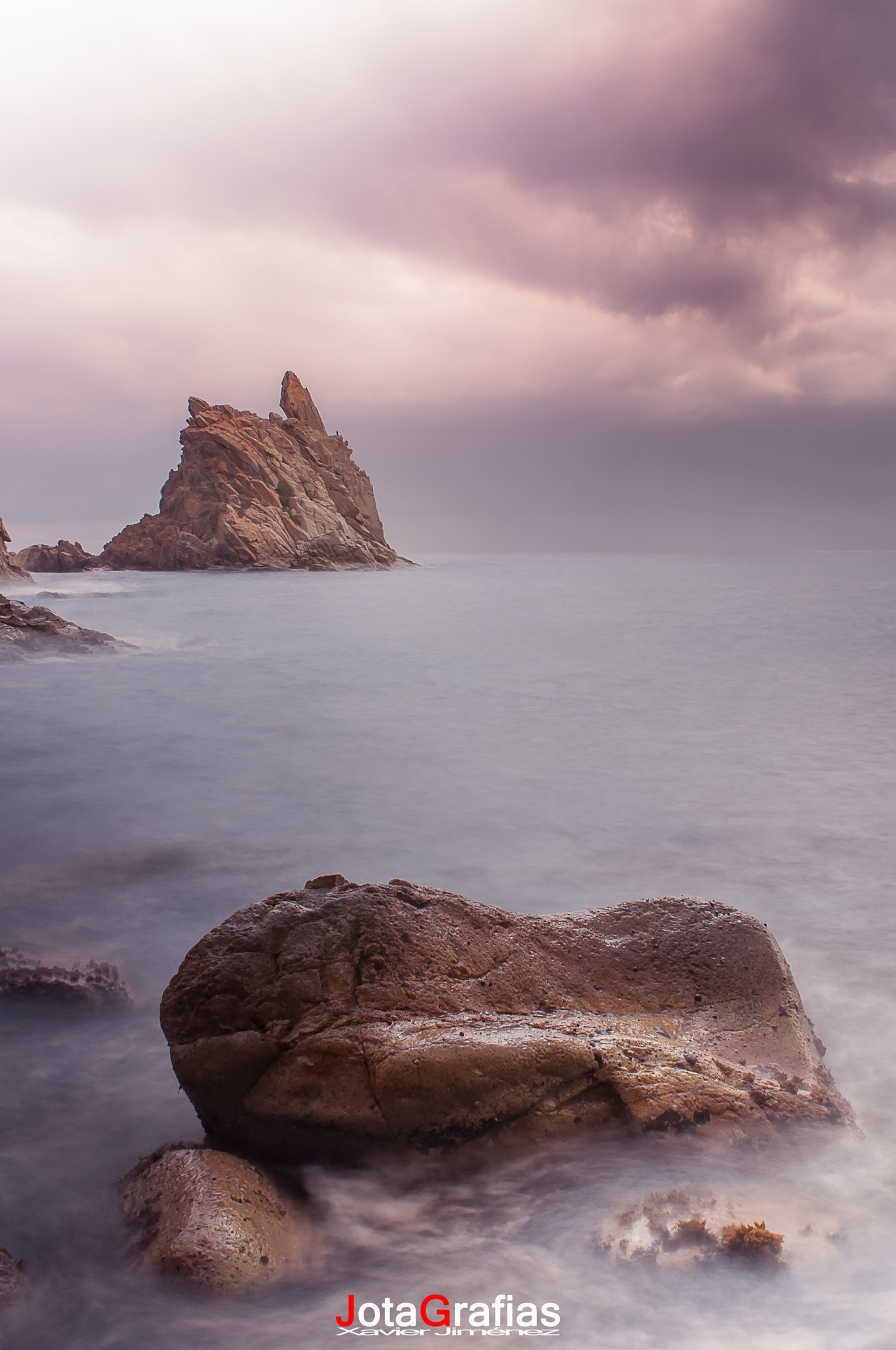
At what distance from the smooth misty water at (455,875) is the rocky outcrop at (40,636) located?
80cm

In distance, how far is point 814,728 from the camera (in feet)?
34.6

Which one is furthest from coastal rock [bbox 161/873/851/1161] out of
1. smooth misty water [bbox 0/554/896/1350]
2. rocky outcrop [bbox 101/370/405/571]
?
rocky outcrop [bbox 101/370/405/571]

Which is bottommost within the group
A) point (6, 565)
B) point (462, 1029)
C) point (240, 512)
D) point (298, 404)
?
point (462, 1029)

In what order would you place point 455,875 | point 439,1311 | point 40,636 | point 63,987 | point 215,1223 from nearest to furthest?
1. point 439,1311
2. point 215,1223
3. point 63,987
4. point 455,875
5. point 40,636

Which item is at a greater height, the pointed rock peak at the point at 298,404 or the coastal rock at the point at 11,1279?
the pointed rock peak at the point at 298,404

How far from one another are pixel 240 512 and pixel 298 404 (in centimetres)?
1809

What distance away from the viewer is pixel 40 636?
14.7 m

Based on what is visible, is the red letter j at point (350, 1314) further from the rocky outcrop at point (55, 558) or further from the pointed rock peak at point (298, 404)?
the pointed rock peak at point (298, 404)

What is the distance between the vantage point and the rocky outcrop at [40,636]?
557 inches

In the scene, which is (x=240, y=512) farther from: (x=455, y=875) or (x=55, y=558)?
(x=455, y=875)

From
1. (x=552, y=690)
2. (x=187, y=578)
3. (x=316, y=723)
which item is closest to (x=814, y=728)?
(x=552, y=690)

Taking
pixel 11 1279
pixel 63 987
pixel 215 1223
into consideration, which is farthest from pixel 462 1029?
pixel 63 987

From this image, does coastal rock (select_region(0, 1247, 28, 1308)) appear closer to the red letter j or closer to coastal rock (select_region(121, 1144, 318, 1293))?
coastal rock (select_region(121, 1144, 318, 1293))

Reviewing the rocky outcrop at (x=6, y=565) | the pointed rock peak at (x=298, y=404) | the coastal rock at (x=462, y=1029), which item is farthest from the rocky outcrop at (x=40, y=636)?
the pointed rock peak at (x=298, y=404)
